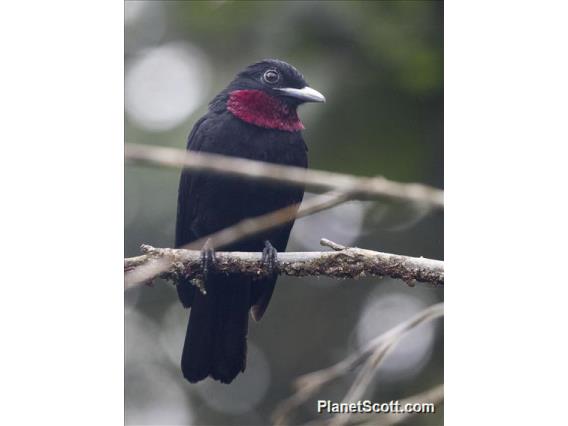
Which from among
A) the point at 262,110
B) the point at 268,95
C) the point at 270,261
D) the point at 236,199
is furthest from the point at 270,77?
the point at 270,261

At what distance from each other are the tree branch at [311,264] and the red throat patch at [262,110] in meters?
0.85

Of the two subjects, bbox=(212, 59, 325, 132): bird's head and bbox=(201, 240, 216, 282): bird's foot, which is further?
bbox=(212, 59, 325, 132): bird's head

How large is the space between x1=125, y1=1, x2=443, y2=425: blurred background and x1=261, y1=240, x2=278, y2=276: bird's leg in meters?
0.26

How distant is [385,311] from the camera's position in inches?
170

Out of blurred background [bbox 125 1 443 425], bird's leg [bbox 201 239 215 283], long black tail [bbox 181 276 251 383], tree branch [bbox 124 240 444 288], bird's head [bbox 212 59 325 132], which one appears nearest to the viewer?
tree branch [bbox 124 240 444 288]

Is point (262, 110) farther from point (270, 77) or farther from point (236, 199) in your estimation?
point (236, 199)

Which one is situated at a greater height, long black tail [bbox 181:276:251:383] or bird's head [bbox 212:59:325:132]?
bird's head [bbox 212:59:325:132]

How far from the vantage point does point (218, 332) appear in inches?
183

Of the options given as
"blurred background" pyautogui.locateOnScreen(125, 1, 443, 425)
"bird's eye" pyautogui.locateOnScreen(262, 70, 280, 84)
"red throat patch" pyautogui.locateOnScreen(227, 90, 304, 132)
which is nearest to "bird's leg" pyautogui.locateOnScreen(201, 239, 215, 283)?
"blurred background" pyautogui.locateOnScreen(125, 1, 443, 425)

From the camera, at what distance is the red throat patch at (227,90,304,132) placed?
15.7 ft

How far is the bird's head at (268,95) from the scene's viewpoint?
476 centimetres

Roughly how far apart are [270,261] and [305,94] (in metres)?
1.03

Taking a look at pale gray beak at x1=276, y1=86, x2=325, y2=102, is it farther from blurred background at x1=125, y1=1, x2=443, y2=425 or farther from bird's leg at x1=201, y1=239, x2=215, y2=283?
bird's leg at x1=201, y1=239, x2=215, y2=283
